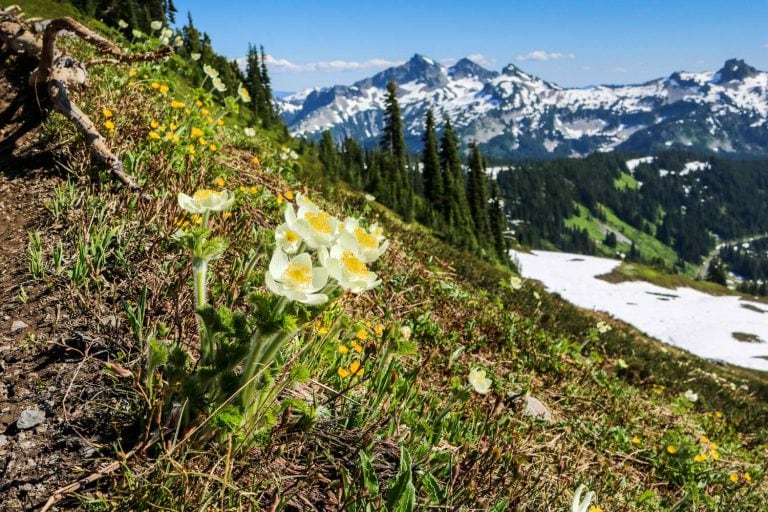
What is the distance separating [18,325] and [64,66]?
3.53m

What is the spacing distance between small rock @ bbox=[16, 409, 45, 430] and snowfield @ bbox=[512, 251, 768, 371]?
175ft

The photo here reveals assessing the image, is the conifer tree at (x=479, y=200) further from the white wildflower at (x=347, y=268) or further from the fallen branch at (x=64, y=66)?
the white wildflower at (x=347, y=268)

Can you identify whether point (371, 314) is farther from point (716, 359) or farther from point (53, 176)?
point (716, 359)

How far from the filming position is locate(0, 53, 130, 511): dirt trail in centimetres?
203

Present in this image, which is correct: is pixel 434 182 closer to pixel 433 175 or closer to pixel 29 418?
pixel 433 175

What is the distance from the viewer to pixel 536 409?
502 centimetres

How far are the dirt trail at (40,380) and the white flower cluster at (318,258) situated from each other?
1097 millimetres

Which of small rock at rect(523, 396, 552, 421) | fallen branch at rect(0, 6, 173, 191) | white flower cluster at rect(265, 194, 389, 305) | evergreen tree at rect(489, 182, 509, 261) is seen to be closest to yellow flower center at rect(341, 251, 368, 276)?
white flower cluster at rect(265, 194, 389, 305)

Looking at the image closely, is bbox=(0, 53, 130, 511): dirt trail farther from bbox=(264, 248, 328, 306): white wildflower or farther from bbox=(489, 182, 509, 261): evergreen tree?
bbox=(489, 182, 509, 261): evergreen tree

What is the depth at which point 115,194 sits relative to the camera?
4023 millimetres

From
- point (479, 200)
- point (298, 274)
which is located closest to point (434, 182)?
point (479, 200)

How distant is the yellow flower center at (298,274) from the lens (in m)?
1.71

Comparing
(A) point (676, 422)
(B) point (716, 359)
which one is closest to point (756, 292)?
(B) point (716, 359)

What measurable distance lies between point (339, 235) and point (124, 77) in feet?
19.7
